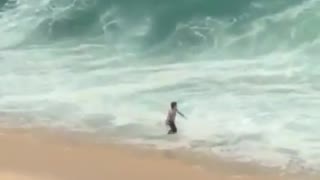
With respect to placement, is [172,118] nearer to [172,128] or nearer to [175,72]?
[172,128]

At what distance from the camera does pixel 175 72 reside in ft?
57.5

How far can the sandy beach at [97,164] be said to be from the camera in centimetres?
1202

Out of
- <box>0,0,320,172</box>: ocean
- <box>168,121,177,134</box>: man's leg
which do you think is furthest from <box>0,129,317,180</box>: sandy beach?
<box>168,121,177,134</box>: man's leg

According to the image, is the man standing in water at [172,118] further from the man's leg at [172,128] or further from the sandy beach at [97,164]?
the sandy beach at [97,164]

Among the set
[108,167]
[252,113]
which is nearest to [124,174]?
[108,167]

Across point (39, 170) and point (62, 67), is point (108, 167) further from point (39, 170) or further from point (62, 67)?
point (62, 67)

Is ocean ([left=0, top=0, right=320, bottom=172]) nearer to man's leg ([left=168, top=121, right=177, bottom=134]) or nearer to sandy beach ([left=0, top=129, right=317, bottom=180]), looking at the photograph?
man's leg ([left=168, top=121, right=177, bottom=134])

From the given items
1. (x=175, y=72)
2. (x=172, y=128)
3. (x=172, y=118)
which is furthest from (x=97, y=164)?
(x=175, y=72)

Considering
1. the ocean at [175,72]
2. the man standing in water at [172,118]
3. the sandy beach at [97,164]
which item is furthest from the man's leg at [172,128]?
the sandy beach at [97,164]

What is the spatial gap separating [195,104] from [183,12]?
22.6 ft

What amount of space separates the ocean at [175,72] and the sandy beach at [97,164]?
54cm

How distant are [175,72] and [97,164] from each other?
527 cm

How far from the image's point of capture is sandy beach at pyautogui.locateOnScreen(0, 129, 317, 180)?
12023 millimetres

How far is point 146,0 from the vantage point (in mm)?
23547
